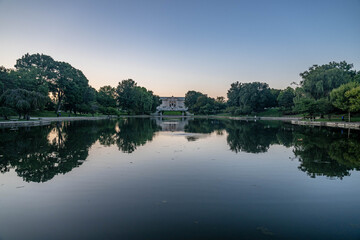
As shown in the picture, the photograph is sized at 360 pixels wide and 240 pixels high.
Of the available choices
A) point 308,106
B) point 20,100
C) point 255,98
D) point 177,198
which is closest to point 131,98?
point 255,98

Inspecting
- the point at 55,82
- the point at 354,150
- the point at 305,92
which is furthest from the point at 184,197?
the point at 55,82

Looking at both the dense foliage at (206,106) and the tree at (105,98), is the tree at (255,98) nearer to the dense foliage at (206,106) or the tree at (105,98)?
the dense foliage at (206,106)

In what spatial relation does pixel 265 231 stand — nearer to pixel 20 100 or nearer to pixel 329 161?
pixel 329 161

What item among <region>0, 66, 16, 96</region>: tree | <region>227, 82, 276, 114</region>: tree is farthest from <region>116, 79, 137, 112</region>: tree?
<region>0, 66, 16, 96</region>: tree

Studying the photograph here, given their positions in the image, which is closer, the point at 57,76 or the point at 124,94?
the point at 57,76

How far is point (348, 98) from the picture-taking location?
33.1 m

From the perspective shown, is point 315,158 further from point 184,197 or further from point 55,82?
point 55,82

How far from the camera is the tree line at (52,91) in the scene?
33938 millimetres

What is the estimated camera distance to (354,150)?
513 inches

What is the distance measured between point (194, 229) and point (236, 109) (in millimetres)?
74651

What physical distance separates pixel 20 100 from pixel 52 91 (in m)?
25.4

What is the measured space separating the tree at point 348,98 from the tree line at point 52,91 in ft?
149

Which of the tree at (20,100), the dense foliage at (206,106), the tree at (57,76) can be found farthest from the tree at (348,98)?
the dense foliage at (206,106)

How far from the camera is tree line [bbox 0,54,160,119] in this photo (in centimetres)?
3394
